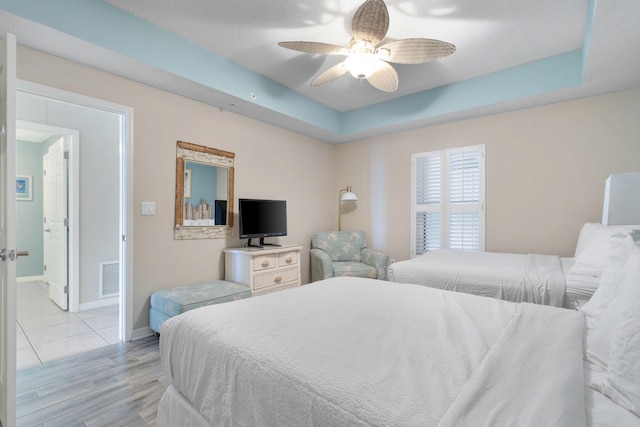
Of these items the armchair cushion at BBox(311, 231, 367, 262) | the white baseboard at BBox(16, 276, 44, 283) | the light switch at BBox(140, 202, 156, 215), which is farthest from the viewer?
the white baseboard at BBox(16, 276, 44, 283)

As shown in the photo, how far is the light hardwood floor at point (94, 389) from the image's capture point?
1657mm

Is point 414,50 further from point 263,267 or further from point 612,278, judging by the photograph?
point 263,267

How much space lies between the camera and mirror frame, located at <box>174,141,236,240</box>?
9.89 feet

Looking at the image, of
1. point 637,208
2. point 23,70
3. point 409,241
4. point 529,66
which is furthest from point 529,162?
point 23,70

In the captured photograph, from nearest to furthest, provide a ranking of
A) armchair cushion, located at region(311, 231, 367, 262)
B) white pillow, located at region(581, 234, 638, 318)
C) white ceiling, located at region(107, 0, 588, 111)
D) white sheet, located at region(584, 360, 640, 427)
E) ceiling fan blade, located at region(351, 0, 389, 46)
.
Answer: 1. white sheet, located at region(584, 360, 640, 427)
2. white pillow, located at region(581, 234, 638, 318)
3. ceiling fan blade, located at region(351, 0, 389, 46)
4. white ceiling, located at region(107, 0, 588, 111)
5. armchair cushion, located at region(311, 231, 367, 262)

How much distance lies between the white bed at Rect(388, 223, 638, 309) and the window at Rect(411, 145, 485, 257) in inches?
31.1

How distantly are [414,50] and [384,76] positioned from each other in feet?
1.34

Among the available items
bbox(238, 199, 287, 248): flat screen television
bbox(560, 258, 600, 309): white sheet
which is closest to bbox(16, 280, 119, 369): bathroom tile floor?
bbox(238, 199, 287, 248): flat screen television

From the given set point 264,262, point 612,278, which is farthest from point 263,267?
point 612,278

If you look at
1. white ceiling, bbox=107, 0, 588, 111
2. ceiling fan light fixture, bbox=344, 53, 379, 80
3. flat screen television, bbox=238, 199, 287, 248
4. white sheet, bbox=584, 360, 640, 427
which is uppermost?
white ceiling, bbox=107, 0, 588, 111

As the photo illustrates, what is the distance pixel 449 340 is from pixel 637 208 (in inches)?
43.2

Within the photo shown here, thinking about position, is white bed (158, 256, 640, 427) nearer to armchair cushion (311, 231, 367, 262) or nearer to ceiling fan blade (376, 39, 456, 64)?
ceiling fan blade (376, 39, 456, 64)

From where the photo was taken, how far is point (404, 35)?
99.9 inches

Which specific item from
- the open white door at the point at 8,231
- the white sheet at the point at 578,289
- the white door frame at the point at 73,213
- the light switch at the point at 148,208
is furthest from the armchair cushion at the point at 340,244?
the open white door at the point at 8,231
